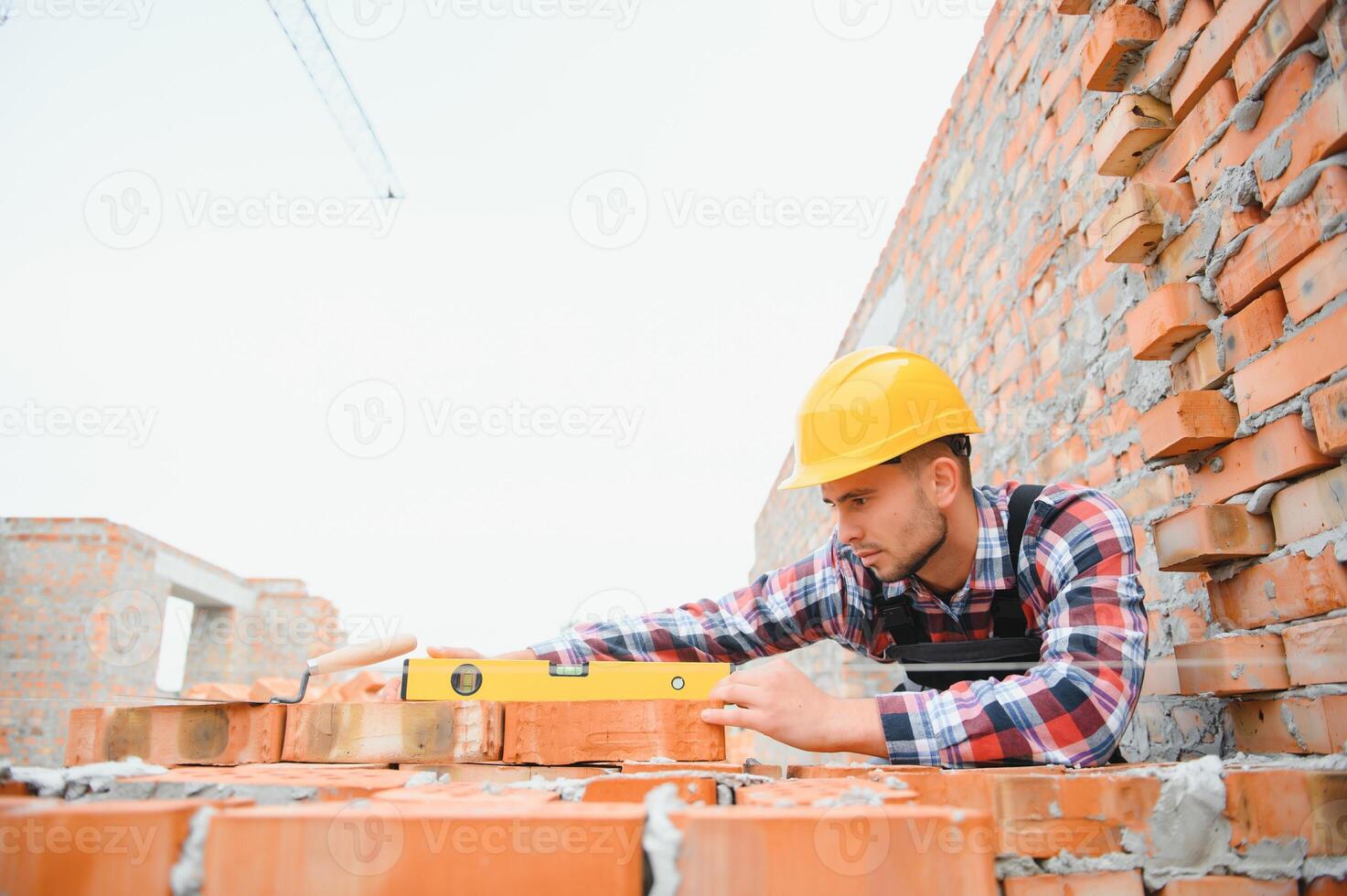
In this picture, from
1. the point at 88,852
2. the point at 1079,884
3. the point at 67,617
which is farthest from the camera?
the point at 67,617

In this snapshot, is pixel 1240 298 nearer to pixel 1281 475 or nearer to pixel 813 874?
pixel 1281 475

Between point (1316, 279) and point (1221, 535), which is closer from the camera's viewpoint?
point (1316, 279)

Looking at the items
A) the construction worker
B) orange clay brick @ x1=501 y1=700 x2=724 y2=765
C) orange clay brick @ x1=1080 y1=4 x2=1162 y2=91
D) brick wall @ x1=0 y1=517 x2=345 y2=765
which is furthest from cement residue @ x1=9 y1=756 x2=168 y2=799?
Answer: brick wall @ x1=0 y1=517 x2=345 y2=765

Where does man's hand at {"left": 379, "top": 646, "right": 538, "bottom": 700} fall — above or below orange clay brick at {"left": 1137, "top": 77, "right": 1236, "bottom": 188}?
below

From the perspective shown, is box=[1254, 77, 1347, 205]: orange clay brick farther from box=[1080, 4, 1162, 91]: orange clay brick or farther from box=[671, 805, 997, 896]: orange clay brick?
box=[671, 805, 997, 896]: orange clay brick

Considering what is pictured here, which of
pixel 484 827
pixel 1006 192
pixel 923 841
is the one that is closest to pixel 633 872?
pixel 484 827

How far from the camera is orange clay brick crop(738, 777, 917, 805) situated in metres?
0.90

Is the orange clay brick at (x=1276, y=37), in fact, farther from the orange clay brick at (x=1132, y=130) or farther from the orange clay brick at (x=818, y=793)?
the orange clay brick at (x=818, y=793)

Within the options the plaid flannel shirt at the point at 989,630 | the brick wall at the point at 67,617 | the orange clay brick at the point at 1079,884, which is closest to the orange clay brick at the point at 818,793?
the orange clay brick at the point at 1079,884

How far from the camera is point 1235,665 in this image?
1611 mm

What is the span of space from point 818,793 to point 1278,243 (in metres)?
1.31

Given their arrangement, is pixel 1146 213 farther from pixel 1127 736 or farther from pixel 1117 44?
pixel 1127 736

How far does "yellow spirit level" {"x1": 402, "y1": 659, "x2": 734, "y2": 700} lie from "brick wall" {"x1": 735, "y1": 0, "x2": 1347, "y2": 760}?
109 centimetres
